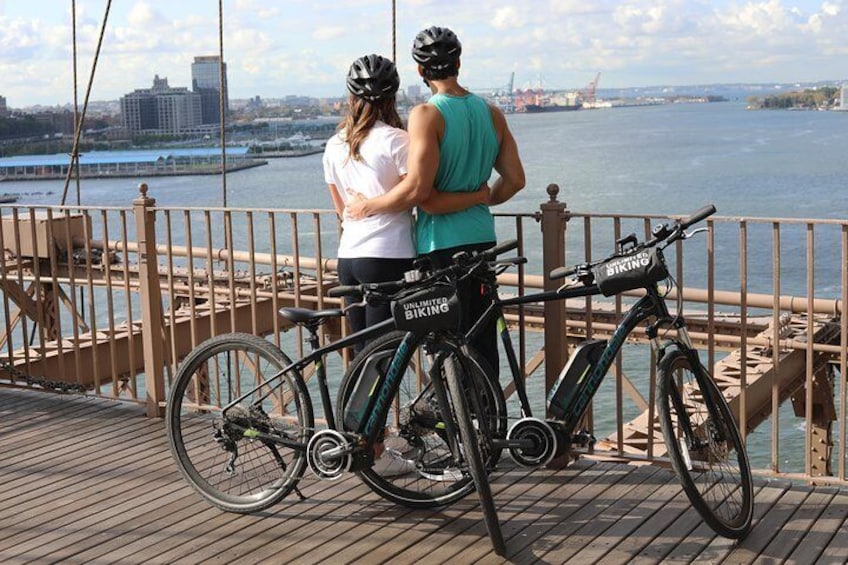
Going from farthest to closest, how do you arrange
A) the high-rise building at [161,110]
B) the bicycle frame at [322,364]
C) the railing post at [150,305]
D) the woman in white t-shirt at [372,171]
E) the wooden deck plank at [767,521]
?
1. the high-rise building at [161,110]
2. the railing post at [150,305]
3. the woman in white t-shirt at [372,171]
4. the bicycle frame at [322,364]
5. the wooden deck plank at [767,521]

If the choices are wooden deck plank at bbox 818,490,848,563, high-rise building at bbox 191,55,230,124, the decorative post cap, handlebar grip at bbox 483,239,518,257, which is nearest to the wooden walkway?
wooden deck plank at bbox 818,490,848,563

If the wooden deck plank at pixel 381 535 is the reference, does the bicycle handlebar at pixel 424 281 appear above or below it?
above

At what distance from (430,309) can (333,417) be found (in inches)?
25.1

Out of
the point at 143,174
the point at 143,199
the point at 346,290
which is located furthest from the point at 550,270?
the point at 143,174

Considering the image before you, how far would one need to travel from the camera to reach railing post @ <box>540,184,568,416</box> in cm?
477

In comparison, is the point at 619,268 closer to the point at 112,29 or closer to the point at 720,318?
the point at 720,318

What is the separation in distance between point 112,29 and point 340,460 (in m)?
103

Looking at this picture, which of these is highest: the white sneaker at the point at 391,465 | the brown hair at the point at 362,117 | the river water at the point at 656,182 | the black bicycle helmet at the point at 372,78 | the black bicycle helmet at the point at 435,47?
the black bicycle helmet at the point at 435,47

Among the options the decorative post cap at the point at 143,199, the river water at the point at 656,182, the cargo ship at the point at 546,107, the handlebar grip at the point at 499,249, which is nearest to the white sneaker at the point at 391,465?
the handlebar grip at the point at 499,249

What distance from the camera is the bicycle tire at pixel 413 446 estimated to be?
4.12 metres

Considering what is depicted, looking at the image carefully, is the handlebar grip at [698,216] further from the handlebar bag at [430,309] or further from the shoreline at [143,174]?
the shoreline at [143,174]

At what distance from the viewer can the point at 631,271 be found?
3.85 m

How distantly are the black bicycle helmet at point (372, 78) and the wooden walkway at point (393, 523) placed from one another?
152 cm

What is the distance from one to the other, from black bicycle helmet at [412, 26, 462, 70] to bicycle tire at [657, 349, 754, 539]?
130cm
